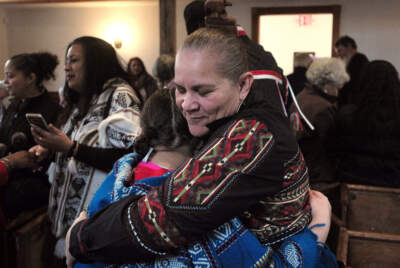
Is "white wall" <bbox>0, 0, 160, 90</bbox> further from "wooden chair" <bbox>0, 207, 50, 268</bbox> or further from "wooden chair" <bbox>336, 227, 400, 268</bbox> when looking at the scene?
"wooden chair" <bbox>336, 227, 400, 268</bbox>

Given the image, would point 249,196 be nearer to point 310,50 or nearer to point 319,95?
point 319,95

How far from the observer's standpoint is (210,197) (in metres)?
0.74

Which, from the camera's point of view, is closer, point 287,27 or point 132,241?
point 132,241

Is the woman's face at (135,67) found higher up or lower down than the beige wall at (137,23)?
lower down

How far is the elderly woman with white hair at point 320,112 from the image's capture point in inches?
104

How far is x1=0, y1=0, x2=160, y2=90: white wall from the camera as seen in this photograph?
814 centimetres

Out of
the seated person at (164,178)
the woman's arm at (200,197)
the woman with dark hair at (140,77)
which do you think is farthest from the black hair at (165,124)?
the woman with dark hair at (140,77)

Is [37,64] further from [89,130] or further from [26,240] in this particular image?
[26,240]

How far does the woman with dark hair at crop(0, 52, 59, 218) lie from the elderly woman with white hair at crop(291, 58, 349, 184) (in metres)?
1.71

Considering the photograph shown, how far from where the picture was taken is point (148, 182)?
3.11 ft

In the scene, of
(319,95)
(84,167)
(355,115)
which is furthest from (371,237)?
(84,167)

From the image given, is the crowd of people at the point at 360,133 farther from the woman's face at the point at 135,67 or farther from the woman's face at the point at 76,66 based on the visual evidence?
the woman's face at the point at 135,67

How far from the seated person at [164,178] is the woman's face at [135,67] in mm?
5691

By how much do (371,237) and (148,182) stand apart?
189cm
